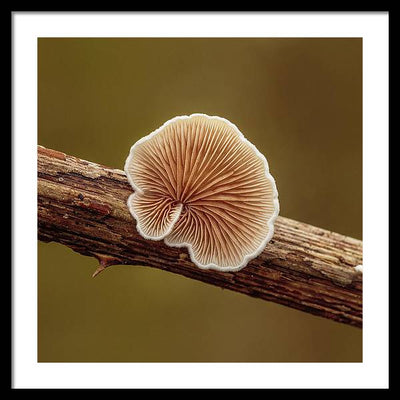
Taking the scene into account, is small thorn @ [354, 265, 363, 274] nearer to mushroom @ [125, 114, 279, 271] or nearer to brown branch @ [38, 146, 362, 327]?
brown branch @ [38, 146, 362, 327]

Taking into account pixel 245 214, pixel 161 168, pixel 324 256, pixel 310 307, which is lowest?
pixel 310 307

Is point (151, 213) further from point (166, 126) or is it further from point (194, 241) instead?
point (166, 126)

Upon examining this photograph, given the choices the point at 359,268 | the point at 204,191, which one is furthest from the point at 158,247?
the point at 359,268

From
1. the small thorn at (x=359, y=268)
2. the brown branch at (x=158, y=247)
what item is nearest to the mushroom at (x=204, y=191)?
the brown branch at (x=158, y=247)

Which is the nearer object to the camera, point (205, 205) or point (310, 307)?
point (205, 205)

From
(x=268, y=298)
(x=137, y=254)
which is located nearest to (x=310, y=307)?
(x=268, y=298)

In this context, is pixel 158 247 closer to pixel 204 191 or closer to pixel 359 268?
pixel 204 191

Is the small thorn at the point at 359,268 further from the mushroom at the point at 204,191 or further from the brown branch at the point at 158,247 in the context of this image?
the mushroom at the point at 204,191
